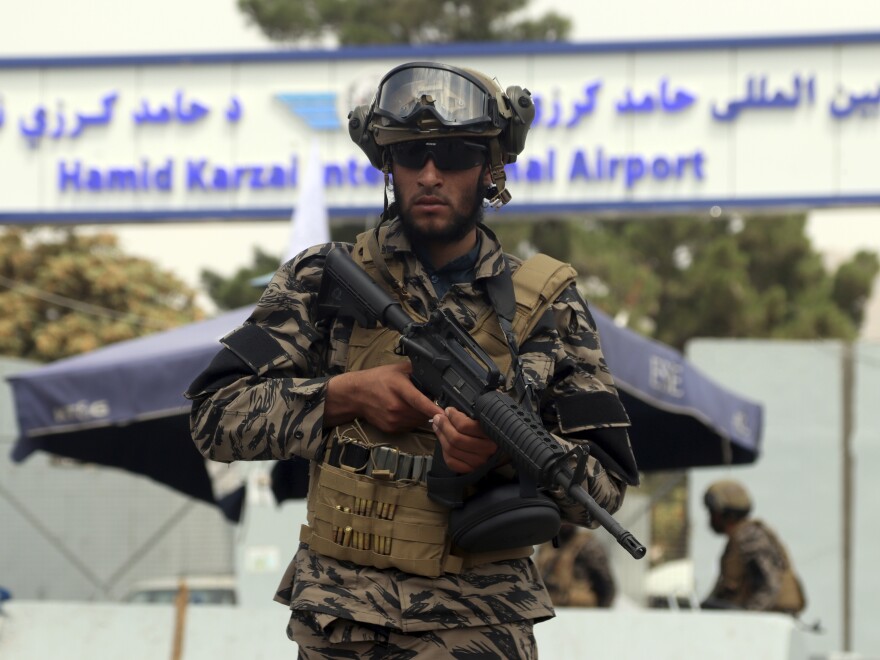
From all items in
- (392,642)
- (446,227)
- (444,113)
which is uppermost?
(444,113)

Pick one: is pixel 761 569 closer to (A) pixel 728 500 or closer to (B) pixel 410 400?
(A) pixel 728 500

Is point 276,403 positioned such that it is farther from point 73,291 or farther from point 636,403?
point 73,291

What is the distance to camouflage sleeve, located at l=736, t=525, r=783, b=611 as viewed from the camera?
28.8 feet

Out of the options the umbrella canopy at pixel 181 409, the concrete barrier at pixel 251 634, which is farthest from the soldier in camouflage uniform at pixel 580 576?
the concrete barrier at pixel 251 634

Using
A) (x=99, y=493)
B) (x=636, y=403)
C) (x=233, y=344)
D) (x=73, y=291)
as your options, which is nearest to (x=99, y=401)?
(x=636, y=403)

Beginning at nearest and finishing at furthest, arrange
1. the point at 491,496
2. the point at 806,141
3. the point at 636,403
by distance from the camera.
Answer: the point at 491,496 < the point at 636,403 < the point at 806,141

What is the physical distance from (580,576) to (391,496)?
6346 mm

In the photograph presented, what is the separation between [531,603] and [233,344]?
809mm

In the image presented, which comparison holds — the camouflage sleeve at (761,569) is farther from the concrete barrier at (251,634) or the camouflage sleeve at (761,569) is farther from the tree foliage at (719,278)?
the tree foliage at (719,278)

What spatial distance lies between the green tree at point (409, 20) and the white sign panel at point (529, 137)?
10195 mm

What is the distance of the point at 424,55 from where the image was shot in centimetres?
1848

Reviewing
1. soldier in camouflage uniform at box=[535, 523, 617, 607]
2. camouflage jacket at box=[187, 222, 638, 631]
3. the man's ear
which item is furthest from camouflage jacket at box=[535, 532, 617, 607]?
the man's ear

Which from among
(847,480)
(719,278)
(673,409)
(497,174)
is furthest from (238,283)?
(497,174)

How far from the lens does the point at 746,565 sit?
8.83m
